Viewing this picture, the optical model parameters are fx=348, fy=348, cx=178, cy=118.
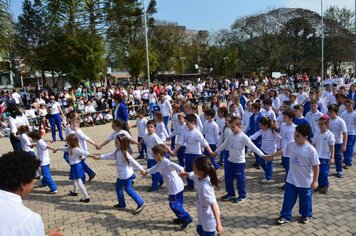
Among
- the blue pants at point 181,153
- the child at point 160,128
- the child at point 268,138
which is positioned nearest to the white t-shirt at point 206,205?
the child at point 268,138

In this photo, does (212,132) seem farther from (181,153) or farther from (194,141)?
(194,141)

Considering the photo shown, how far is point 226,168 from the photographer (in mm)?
6770

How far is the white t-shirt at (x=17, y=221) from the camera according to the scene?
2.08 meters

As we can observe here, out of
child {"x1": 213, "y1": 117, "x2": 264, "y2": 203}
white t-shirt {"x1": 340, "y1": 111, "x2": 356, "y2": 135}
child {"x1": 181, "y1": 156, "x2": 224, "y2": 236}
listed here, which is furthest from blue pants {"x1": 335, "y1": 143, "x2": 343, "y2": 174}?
child {"x1": 181, "y1": 156, "x2": 224, "y2": 236}

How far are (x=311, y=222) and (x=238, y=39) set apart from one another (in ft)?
167

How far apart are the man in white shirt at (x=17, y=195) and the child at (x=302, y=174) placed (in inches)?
155

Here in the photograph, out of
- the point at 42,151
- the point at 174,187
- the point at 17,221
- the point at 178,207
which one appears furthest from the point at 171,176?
the point at 17,221

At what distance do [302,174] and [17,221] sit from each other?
4.39 m

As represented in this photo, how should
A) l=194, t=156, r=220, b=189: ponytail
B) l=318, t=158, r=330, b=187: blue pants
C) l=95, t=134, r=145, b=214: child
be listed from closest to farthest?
l=194, t=156, r=220, b=189: ponytail < l=95, t=134, r=145, b=214: child < l=318, t=158, r=330, b=187: blue pants

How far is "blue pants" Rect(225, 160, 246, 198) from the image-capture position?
6.54 meters

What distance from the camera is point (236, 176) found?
21.7 ft

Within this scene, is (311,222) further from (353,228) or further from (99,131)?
(99,131)

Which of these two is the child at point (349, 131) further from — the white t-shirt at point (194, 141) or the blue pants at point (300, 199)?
the white t-shirt at point (194, 141)

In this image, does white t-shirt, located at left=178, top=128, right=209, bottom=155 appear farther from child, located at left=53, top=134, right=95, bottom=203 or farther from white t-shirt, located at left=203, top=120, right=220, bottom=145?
child, located at left=53, top=134, right=95, bottom=203
